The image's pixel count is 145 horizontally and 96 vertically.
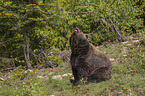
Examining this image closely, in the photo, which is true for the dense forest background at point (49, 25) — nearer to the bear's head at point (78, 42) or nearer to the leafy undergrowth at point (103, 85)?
the leafy undergrowth at point (103, 85)

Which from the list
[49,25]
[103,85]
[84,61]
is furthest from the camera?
[49,25]

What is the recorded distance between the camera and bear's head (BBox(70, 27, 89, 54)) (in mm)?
4383

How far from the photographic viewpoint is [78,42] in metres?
4.39

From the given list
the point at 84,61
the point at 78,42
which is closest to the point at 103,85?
the point at 84,61

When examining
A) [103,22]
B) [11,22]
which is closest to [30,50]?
[11,22]

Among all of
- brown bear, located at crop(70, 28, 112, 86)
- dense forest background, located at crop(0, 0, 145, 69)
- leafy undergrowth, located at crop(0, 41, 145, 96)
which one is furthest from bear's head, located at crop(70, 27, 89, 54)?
dense forest background, located at crop(0, 0, 145, 69)

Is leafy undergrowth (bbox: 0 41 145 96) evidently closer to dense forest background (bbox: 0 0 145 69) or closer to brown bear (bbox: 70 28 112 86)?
brown bear (bbox: 70 28 112 86)

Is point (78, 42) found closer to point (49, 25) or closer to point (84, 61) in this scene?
point (84, 61)

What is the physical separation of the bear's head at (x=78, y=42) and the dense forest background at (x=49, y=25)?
3.89 meters

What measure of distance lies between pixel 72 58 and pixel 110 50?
15.2ft

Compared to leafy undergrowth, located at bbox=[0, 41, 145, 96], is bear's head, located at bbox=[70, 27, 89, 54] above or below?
above

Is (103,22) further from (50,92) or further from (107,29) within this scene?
(50,92)

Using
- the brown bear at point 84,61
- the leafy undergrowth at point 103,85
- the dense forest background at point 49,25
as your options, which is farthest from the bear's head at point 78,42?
the dense forest background at point 49,25

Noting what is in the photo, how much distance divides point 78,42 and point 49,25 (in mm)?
5106
